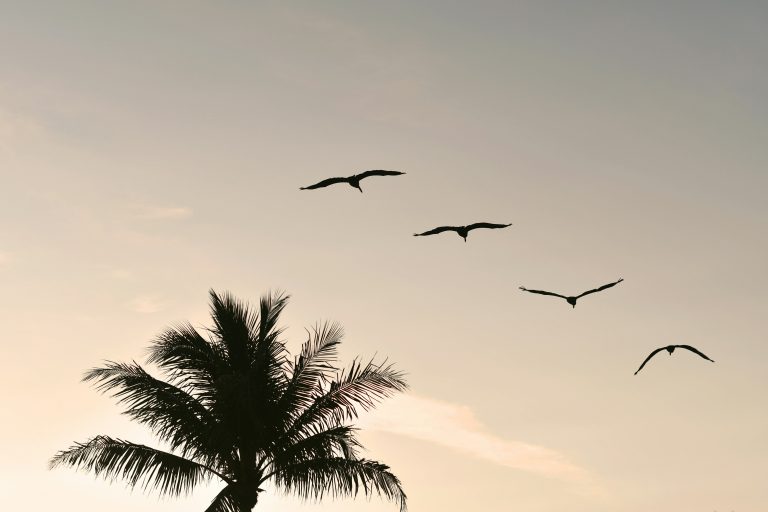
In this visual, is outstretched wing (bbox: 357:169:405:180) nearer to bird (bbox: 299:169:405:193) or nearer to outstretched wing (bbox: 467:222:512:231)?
bird (bbox: 299:169:405:193)

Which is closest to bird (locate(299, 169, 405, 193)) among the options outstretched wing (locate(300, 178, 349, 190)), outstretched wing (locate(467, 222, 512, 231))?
outstretched wing (locate(300, 178, 349, 190))

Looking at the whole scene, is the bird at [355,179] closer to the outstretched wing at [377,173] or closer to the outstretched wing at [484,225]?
the outstretched wing at [377,173]

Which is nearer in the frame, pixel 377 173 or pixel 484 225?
pixel 377 173

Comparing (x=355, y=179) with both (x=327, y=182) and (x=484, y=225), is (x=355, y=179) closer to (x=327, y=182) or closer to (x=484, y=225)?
(x=327, y=182)

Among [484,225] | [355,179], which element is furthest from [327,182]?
[484,225]

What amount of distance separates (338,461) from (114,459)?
5355mm

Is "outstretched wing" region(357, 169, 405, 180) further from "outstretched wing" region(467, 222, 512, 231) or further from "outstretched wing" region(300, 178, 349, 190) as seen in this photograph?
"outstretched wing" region(467, 222, 512, 231)

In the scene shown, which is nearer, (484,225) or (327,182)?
(327,182)

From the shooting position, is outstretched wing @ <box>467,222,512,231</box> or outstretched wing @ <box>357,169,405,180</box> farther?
outstretched wing @ <box>467,222,512,231</box>

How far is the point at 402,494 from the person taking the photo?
24938 millimetres

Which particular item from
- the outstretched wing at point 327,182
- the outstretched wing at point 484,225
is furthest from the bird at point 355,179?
the outstretched wing at point 484,225

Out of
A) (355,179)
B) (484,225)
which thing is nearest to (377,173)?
(355,179)

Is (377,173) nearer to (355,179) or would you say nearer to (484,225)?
(355,179)

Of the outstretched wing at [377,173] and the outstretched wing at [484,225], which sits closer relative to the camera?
the outstretched wing at [377,173]
